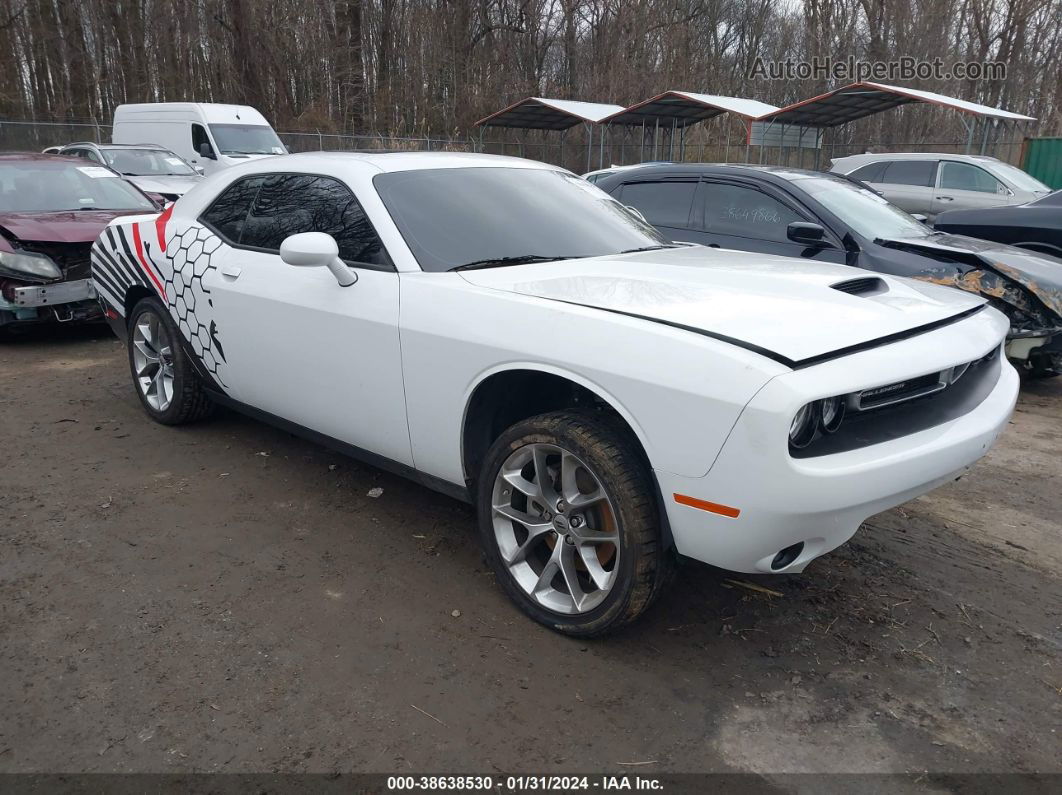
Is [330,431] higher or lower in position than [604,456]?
lower

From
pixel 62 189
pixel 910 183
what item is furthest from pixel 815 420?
pixel 910 183

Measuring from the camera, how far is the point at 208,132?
52.5ft

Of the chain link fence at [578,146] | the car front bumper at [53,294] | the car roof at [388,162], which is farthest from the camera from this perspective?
the chain link fence at [578,146]

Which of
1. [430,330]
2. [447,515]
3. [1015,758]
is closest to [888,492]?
[1015,758]

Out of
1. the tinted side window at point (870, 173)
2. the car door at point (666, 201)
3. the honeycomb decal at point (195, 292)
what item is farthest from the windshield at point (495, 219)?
the tinted side window at point (870, 173)

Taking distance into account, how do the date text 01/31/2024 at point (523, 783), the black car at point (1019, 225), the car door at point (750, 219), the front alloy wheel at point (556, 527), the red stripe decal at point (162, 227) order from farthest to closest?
the black car at point (1019, 225) → the car door at point (750, 219) → the red stripe decal at point (162, 227) → the front alloy wheel at point (556, 527) → the date text 01/31/2024 at point (523, 783)

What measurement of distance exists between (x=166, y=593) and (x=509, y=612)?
4.34 ft

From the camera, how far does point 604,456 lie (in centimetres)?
258

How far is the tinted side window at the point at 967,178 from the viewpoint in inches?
501

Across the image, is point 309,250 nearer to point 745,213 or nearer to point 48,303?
point 745,213

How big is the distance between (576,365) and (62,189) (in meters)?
7.18

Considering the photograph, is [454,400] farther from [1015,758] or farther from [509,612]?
[1015,758]

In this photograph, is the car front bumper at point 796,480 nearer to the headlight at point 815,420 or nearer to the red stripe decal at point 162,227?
the headlight at point 815,420

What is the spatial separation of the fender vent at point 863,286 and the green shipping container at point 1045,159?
19240 mm
